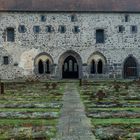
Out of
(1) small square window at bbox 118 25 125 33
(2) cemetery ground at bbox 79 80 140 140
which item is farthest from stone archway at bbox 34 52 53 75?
(2) cemetery ground at bbox 79 80 140 140

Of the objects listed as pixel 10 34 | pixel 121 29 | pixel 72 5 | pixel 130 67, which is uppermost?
pixel 72 5

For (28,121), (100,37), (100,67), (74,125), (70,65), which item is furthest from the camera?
(70,65)

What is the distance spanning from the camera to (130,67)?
53719mm

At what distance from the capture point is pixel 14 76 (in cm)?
5275

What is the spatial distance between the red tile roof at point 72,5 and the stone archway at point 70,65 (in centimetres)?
533

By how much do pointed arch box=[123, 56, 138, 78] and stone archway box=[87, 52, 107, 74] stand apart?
2.59m

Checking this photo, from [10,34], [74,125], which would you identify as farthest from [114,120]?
[10,34]

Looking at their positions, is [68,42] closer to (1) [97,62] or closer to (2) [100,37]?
(2) [100,37]

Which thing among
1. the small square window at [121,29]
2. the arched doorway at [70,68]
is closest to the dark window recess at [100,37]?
the small square window at [121,29]

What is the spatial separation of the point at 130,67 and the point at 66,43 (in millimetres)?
8178

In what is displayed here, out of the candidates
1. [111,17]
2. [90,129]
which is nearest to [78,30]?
[111,17]

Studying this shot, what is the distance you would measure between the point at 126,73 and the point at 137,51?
298cm

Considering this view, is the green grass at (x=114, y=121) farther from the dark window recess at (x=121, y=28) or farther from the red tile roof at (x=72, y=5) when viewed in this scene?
the dark window recess at (x=121, y=28)

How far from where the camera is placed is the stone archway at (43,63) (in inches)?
2090
